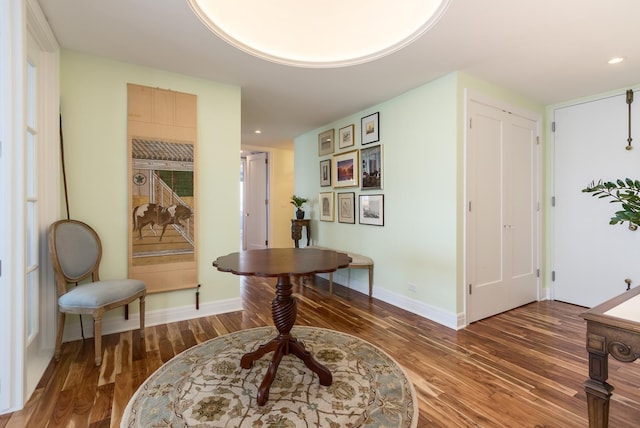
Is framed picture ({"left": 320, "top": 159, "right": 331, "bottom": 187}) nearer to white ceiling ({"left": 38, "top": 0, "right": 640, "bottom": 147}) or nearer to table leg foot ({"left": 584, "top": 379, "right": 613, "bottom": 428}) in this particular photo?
white ceiling ({"left": 38, "top": 0, "right": 640, "bottom": 147})

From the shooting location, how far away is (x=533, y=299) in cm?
350

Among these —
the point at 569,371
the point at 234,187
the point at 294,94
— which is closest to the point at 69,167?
the point at 234,187

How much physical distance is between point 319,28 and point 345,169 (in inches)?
73.2

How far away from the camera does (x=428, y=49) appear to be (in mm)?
2311

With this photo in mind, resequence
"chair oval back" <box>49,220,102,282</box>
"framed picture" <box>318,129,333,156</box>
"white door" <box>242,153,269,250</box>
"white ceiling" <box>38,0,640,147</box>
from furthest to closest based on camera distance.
Result: "white door" <box>242,153,269,250</box>
"framed picture" <box>318,129,333,156</box>
"chair oval back" <box>49,220,102,282</box>
"white ceiling" <box>38,0,640,147</box>

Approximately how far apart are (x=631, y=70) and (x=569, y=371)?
2.72 m

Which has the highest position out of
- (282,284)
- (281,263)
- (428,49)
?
(428,49)

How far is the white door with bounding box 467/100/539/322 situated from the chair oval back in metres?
3.29

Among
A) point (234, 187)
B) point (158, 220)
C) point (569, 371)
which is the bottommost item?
point (569, 371)

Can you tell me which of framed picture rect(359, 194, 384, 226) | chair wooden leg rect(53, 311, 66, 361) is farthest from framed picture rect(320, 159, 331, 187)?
chair wooden leg rect(53, 311, 66, 361)

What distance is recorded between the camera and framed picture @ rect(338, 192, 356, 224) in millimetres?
4070

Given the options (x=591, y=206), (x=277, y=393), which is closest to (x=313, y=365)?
(x=277, y=393)

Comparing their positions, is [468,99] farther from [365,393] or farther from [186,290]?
[186,290]

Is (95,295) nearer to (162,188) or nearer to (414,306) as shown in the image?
(162,188)
